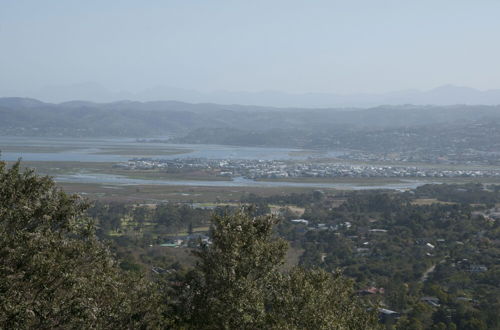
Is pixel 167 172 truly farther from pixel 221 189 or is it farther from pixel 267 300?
pixel 267 300

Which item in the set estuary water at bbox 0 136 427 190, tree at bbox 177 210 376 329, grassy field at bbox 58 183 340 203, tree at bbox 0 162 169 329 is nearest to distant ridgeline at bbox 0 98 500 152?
estuary water at bbox 0 136 427 190

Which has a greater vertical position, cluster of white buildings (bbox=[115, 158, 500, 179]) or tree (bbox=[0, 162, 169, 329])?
tree (bbox=[0, 162, 169, 329])

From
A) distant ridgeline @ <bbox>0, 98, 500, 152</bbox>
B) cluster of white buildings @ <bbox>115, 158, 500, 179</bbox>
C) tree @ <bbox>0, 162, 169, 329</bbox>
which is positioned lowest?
cluster of white buildings @ <bbox>115, 158, 500, 179</bbox>

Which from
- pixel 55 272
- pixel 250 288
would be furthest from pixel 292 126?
pixel 55 272

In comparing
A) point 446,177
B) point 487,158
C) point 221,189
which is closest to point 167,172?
point 221,189

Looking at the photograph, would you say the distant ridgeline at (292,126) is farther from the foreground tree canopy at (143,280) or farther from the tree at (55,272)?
the tree at (55,272)

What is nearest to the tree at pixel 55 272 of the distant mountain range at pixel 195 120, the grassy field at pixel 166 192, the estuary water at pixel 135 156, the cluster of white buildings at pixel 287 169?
the estuary water at pixel 135 156

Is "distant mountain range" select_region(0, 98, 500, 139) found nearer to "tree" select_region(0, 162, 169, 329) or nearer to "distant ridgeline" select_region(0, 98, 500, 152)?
"distant ridgeline" select_region(0, 98, 500, 152)
